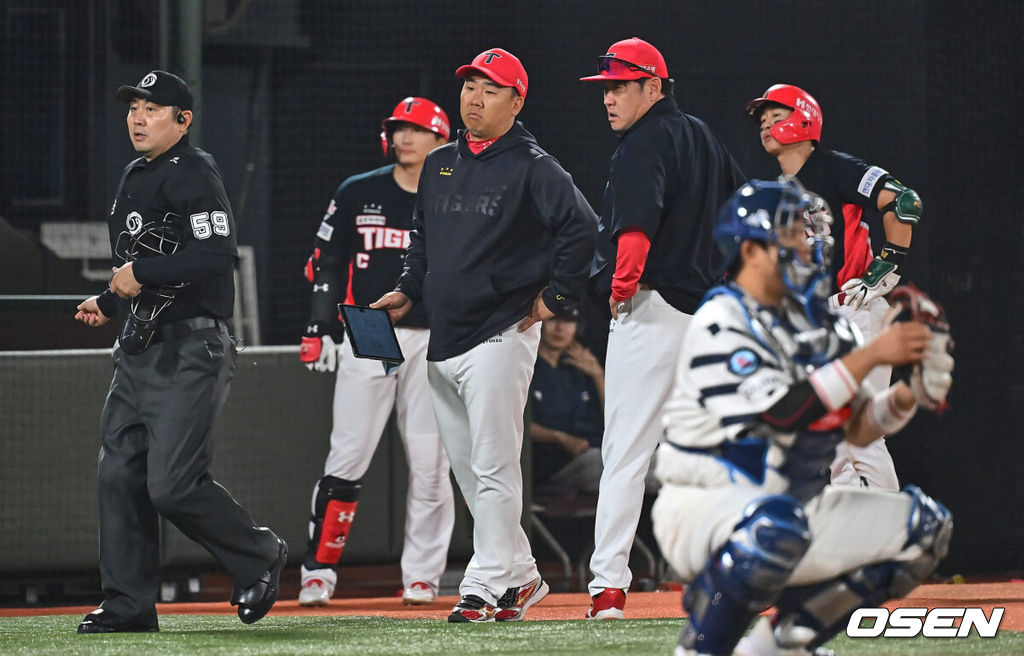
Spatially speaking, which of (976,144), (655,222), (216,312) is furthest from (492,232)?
(976,144)

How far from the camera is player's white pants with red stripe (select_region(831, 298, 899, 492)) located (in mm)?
6176

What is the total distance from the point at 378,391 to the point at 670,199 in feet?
6.67

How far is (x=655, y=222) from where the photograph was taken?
5344 mm

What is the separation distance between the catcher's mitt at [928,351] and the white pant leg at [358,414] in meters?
3.77

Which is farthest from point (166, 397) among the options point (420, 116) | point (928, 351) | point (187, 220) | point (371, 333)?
point (928, 351)

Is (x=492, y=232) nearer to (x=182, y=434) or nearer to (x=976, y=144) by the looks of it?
(x=182, y=434)

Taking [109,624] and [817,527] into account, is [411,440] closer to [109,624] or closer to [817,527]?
[109,624]

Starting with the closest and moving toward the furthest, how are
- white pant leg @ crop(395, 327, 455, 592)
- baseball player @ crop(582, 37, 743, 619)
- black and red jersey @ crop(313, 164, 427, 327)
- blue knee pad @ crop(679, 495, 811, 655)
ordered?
1. blue knee pad @ crop(679, 495, 811, 655)
2. baseball player @ crop(582, 37, 743, 619)
3. white pant leg @ crop(395, 327, 455, 592)
4. black and red jersey @ crop(313, 164, 427, 327)

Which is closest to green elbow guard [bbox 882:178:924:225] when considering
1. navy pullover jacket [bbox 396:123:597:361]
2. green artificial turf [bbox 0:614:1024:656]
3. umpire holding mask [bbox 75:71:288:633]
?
navy pullover jacket [bbox 396:123:597:361]

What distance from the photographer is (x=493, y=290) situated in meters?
5.57

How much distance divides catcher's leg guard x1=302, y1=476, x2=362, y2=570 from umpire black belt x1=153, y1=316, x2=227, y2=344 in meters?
1.88

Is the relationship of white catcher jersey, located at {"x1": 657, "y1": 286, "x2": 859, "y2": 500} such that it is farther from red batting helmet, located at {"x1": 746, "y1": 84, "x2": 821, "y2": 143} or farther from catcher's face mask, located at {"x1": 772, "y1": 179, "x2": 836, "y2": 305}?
red batting helmet, located at {"x1": 746, "y1": 84, "x2": 821, "y2": 143}

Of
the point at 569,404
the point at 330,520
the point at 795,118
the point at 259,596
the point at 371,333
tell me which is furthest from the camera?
the point at 569,404

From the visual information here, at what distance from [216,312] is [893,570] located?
2.71 m
